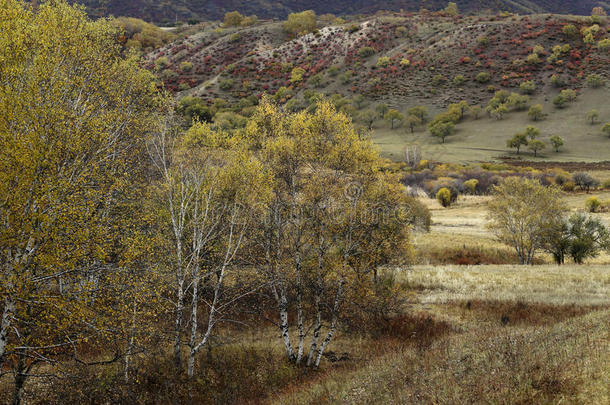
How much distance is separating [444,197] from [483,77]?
91.9 meters

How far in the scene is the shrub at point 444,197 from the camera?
69.1 m

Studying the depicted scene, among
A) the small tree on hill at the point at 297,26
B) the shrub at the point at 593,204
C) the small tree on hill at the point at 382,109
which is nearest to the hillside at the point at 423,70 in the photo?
the small tree on hill at the point at 382,109

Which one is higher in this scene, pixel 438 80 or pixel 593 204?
pixel 438 80

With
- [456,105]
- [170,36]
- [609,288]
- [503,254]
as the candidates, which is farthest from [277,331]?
[170,36]

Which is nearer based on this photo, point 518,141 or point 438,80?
point 518,141

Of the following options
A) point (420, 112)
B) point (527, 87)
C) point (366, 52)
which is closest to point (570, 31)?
point (527, 87)

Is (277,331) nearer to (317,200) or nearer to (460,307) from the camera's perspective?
(317,200)

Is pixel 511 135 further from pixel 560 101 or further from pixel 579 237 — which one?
pixel 579 237

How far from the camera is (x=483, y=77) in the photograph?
135 meters

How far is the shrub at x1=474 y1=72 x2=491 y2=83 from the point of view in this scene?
442ft

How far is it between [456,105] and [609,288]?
117328mm

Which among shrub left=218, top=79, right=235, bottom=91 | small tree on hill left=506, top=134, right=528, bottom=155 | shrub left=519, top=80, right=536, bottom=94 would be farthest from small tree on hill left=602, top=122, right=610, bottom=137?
shrub left=218, top=79, right=235, bottom=91

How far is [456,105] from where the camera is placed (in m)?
127

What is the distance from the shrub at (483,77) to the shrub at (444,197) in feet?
294
